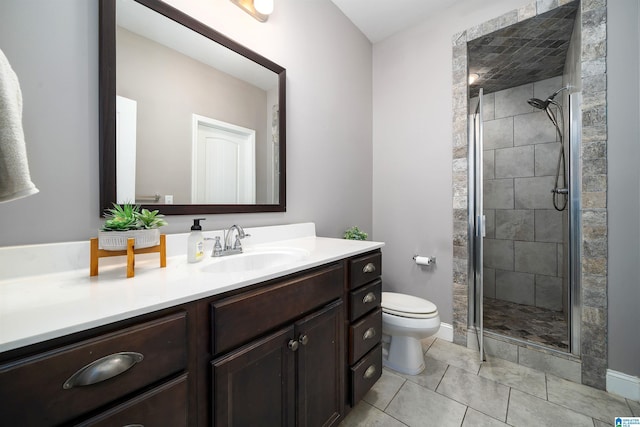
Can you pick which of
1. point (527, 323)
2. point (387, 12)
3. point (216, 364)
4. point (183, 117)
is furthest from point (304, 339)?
point (387, 12)

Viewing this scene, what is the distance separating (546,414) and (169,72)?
2.49 m

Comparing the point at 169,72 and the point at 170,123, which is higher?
the point at 169,72

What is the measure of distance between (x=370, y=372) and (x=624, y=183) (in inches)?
69.4

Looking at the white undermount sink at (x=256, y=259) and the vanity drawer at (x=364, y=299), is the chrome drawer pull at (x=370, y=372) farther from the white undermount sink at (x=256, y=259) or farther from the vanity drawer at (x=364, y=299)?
the white undermount sink at (x=256, y=259)

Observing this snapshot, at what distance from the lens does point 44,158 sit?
86 centimetres

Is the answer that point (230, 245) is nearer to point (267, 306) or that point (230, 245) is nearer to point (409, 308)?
point (267, 306)

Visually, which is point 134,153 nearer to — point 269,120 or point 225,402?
point 269,120

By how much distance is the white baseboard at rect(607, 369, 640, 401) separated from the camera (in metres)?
1.41

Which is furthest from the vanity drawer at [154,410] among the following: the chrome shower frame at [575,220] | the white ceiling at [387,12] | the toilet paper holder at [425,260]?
the white ceiling at [387,12]

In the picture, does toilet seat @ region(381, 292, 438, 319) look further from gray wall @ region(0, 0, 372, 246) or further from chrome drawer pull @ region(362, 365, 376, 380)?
gray wall @ region(0, 0, 372, 246)

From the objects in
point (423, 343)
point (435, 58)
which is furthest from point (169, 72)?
point (423, 343)

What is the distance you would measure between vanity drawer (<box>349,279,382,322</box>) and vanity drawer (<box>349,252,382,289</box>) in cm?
3

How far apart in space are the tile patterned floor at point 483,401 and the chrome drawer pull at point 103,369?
1.16 metres

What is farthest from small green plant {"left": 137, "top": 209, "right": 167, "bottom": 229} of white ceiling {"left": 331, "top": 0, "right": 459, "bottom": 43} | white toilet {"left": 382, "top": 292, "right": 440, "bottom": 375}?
white ceiling {"left": 331, "top": 0, "right": 459, "bottom": 43}
